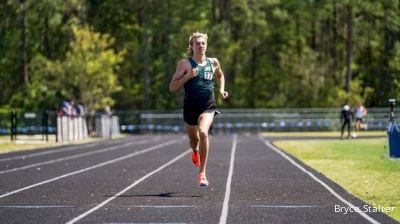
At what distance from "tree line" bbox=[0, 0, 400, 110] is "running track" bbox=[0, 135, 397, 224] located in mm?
45189

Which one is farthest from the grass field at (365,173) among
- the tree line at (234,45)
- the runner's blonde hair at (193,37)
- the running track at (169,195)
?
the tree line at (234,45)

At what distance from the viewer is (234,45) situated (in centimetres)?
6881

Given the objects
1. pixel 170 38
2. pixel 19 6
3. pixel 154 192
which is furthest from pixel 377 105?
pixel 154 192

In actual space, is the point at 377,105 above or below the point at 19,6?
below

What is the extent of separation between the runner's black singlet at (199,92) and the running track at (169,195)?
130cm

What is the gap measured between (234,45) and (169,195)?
185ft

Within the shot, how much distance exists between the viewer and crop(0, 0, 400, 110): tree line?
6738cm

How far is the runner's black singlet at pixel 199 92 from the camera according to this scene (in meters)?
13.6

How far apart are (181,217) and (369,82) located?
65.0 metres

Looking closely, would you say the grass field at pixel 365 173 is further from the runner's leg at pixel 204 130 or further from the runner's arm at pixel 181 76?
the runner's arm at pixel 181 76

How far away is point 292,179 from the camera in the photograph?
16188mm

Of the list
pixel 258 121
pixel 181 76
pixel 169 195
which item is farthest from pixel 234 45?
pixel 169 195

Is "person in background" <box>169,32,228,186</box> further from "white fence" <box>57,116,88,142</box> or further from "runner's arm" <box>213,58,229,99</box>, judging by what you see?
"white fence" <box>57,116,88,142</box>

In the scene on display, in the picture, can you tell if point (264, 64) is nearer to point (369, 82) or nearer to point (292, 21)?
point (292, 21)
